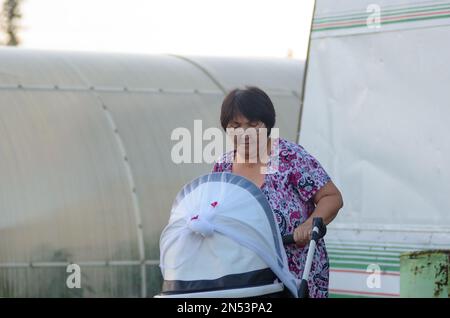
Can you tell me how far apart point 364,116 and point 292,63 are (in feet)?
21.7

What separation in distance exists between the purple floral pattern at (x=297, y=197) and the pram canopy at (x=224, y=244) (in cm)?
32

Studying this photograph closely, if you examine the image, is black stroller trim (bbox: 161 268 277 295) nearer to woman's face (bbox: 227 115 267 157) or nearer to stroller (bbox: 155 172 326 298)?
stroller (bbox: 155 172 326 298)

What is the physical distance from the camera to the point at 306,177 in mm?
5602

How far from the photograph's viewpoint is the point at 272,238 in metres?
5.14

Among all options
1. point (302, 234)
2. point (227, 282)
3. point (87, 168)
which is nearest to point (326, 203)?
point (302, 234)

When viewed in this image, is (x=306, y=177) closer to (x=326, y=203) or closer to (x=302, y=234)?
(x=326, y=203)

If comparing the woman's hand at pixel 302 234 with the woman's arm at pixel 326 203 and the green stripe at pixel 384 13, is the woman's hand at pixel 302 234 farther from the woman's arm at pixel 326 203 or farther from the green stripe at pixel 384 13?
the green stripe at pixel 384 13

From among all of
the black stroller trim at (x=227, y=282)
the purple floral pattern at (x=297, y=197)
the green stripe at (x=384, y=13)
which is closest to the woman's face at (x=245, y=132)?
the purple floral pattern at (x=297, y=197)

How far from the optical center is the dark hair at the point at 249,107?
5.57m

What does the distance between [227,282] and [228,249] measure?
17 centimetres
